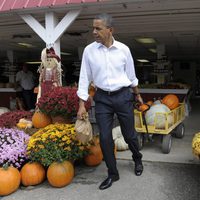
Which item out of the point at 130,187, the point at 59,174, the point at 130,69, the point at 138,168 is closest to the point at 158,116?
the point at 138,168

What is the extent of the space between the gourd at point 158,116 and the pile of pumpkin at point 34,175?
1.86 metres

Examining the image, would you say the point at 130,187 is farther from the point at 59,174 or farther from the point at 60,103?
the point at 60,103

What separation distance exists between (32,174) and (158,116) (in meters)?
2.34

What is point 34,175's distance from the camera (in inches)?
158

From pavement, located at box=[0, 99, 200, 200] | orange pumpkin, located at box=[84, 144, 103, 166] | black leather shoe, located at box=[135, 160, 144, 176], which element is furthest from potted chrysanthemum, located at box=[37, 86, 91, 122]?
black leather shoe, located at box=[135, 160, 144, 176]

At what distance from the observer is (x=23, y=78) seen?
1134 cm

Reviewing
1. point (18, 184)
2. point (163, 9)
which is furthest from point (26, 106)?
point (18, 184)

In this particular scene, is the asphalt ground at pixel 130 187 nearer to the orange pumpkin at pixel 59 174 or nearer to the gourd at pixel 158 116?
the orange pumpkin at pixel 59 174

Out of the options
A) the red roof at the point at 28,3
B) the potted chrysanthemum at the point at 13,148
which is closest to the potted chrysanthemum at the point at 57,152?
the potted chrysanthemum at the point at 13,148

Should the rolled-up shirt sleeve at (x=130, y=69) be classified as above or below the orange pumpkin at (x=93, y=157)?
above

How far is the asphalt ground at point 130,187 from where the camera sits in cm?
364

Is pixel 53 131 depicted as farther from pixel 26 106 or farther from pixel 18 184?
pixel 26 106

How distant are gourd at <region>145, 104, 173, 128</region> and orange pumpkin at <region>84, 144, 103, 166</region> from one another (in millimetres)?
1247

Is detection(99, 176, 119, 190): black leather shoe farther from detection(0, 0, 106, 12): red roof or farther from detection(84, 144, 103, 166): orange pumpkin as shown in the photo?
detection(0, 0, 106, 12): red roof
